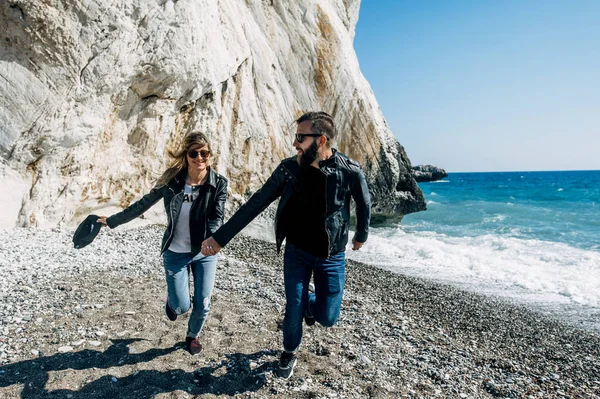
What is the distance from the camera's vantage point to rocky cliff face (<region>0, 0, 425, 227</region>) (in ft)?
30.1

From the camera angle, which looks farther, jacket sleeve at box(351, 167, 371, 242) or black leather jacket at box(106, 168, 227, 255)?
black leather jacket at box(106, 168, 227, 255)

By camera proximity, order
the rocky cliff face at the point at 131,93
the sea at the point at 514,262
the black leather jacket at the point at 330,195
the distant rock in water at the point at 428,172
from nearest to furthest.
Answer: the black leather jacket at the point at 330,195 < the rocky cliff face at the point at 131,93 < the sea at the point at 514,262 < the distant rock in water at the point at 428,172

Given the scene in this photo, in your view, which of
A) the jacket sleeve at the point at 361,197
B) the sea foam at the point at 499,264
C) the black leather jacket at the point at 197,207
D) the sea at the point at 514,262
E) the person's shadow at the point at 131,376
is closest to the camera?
the person's shadow at the point at 131,376

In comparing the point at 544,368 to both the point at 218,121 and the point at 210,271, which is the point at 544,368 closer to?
the point at 210,271

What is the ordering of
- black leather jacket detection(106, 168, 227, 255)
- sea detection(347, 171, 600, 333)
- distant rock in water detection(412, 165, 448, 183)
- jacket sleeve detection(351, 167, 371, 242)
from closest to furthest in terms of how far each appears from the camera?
jacket sleeve detection(351, 167, 371, 242)
black leather jacket detection(106, 168, 227, 255)
sea detection(347, 171, 600, 333)
distant rock in water detection(412, 165, 448, 183)

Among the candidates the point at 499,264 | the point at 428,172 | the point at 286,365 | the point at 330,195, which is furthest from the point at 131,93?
the point at 428,172

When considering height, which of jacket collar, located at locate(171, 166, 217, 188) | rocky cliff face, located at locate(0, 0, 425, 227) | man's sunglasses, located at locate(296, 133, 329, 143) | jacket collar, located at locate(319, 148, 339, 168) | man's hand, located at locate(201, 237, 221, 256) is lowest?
man's hand, located at locate(201, 237, 221, 256)

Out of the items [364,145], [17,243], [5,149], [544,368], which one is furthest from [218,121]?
[544,368]

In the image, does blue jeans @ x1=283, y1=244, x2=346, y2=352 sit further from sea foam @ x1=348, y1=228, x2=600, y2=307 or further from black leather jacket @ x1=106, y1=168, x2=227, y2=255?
sea foam @ x1=348, y1=228, x2=600, y2=307

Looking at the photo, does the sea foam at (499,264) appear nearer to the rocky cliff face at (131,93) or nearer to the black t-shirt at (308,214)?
the rocky cliff face at (131,93)

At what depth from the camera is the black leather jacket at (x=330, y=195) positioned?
12.7 feet

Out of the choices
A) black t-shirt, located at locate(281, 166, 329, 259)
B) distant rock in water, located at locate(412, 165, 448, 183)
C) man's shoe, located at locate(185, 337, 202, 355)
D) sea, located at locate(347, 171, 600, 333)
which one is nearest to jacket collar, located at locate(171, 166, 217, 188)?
black t-shirt, located at locate(281, 166, 329, 259)

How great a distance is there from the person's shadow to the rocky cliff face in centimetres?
656

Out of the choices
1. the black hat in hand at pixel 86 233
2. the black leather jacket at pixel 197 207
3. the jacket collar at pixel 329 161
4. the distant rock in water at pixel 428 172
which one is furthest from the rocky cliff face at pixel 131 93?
the distant rock in water at pixel 428 172
